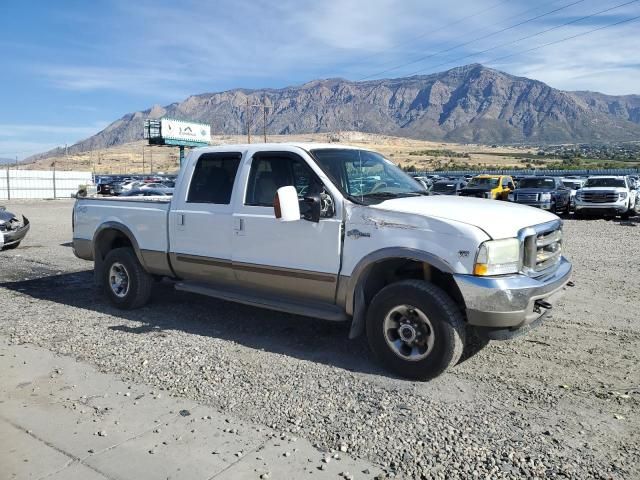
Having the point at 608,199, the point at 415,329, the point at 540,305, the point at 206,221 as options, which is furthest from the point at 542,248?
the point at 608,199

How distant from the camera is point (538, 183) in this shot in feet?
77.2

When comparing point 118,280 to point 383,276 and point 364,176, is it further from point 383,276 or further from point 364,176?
point 383,276

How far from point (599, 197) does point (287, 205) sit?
62.9 ft

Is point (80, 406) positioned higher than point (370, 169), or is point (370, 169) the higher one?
point (370, 169)

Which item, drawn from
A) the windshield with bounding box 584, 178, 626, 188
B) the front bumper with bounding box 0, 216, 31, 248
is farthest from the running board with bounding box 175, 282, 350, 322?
the windshield with bounding box 584, 178, 626, 188

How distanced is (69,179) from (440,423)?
4912 centimetres

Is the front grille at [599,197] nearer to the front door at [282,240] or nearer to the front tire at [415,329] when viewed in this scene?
the front door at [282,240]

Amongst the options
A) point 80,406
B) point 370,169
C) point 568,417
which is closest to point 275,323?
point 370,169

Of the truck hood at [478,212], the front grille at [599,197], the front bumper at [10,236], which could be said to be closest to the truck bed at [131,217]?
the truck hood at [478,212]

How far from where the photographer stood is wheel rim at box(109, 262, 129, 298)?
6965mm

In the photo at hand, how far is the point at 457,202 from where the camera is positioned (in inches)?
201

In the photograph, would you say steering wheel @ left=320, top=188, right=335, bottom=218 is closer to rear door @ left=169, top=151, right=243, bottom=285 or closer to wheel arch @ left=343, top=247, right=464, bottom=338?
wheel arch @ left=343, top=247, right=464, bottom=338

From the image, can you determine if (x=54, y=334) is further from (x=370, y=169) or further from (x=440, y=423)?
(x=440, y=423)

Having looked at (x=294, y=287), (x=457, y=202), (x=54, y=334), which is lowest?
(x=54, y=334)
